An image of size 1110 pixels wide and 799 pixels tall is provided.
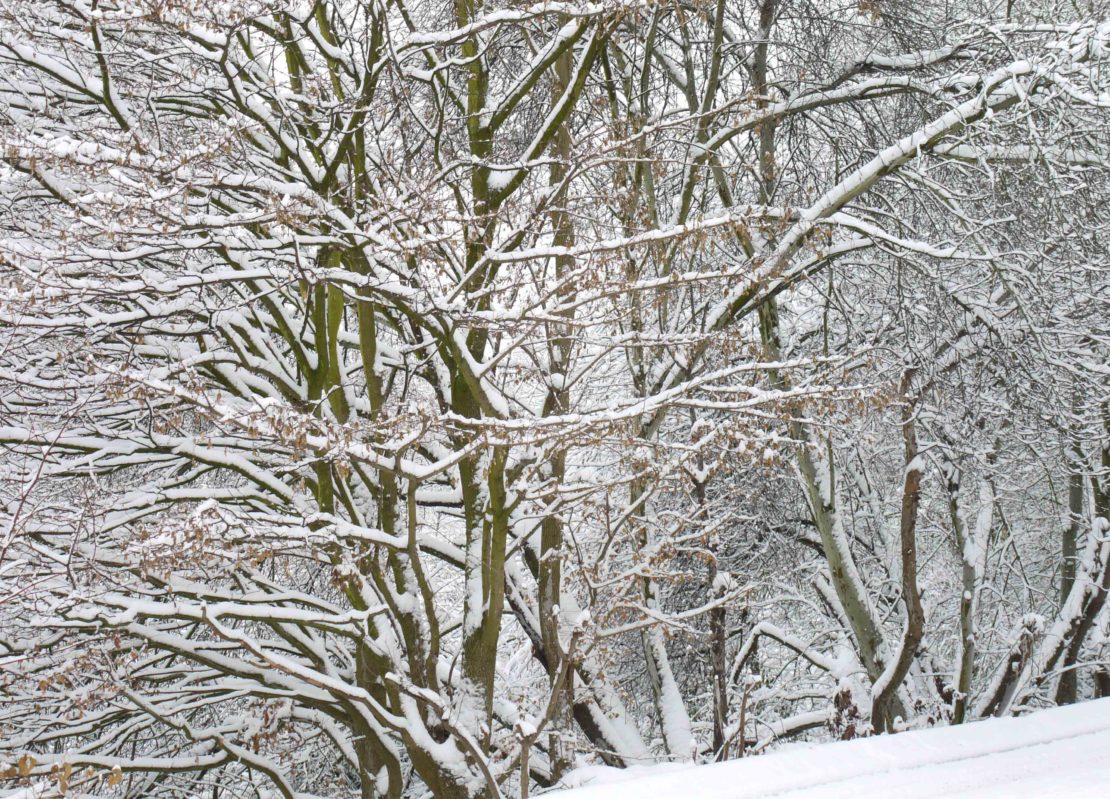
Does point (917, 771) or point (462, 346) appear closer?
point (917, 771)

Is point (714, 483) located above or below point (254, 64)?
below

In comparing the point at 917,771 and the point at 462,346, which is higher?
the point at 462,346

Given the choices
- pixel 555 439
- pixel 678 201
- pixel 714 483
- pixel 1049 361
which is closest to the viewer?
pixel 555 439

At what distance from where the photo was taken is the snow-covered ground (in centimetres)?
261

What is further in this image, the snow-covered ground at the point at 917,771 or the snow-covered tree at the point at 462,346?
the snow-covered tree at the point at 462,346

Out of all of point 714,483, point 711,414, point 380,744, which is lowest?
point 380,744

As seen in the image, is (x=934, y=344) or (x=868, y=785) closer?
(x=868, y=785)

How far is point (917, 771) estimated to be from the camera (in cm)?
283

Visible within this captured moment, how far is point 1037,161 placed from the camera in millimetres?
6363

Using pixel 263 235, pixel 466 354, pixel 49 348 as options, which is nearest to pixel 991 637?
pixel 466 354

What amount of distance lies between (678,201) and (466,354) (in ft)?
12.1

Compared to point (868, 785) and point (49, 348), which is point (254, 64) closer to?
point (49, 348)

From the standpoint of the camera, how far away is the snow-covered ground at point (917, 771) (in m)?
2.61

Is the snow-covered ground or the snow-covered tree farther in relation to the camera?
the snow-covered tree
